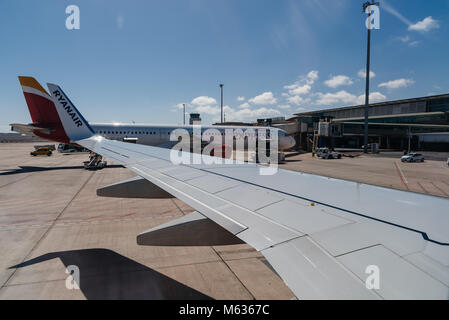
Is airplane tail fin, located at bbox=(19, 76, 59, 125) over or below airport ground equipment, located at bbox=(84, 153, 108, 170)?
over

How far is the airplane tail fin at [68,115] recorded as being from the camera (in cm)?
Result: 1316

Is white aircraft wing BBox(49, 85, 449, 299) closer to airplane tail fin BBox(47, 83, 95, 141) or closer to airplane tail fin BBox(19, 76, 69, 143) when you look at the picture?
airplane tail fin BBox(47, 83, 95, 141)

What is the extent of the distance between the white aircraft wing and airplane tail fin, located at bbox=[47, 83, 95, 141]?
39.0ft

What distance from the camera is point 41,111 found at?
703 inches

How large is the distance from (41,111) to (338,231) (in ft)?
70.3

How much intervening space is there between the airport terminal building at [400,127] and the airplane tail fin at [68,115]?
3778cm

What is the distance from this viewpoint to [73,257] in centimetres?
639

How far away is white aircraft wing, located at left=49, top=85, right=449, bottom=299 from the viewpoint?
1552 mm

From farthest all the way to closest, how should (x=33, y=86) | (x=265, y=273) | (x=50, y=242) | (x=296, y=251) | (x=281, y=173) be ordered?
(x=33, y=86), (x=50, y=242), (x=265, y=273), (x=281, y=173), (x=296, y=251)

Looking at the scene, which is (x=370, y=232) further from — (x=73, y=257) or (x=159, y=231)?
(x=73, y=257)

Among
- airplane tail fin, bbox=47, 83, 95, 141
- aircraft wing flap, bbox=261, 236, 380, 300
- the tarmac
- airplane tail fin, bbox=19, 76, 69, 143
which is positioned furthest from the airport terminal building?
aircraft wing flap, bbox=261, 236, 380, 300
